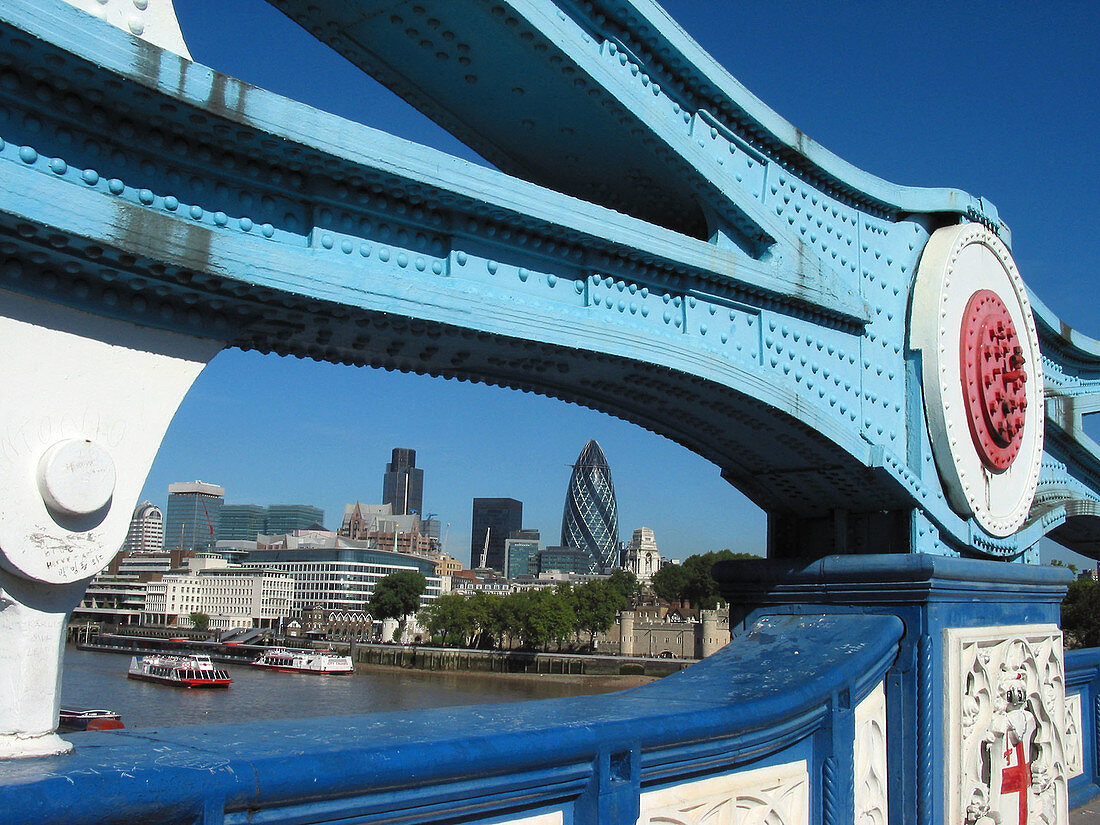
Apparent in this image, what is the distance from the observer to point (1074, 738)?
29.1 ft

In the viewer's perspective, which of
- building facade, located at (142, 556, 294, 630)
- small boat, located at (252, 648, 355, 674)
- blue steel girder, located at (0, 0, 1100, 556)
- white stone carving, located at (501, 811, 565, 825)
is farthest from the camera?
building facade, located at (142, 556, 294, 630)

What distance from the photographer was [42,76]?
273 cm

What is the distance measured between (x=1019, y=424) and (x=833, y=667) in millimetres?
3349

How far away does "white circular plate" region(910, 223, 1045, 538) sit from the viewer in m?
6.59

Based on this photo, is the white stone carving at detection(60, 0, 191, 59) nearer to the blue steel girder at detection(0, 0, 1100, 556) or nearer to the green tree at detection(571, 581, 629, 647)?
the blue steel girder at detection(0, 0, 1100, 556)

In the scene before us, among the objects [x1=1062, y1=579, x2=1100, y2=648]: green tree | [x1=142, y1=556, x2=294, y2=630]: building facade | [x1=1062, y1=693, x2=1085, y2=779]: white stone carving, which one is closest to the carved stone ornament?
[x1=1062, y1=693, x2=1085, y2=779]: white stone carving

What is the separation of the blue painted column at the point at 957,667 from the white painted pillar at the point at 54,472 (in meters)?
3.64

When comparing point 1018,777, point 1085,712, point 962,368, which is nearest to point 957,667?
point 1018,777

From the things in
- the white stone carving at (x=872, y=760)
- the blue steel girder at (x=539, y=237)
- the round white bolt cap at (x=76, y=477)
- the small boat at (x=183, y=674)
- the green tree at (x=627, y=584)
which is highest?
the blue steel girder at (x=539, y=237)

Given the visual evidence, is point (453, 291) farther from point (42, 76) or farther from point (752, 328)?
point (752, 328)

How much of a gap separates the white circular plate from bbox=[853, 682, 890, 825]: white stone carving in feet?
6.03

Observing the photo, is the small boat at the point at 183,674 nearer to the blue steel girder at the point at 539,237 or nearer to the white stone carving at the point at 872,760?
the blue steel girder at the point at 539,237

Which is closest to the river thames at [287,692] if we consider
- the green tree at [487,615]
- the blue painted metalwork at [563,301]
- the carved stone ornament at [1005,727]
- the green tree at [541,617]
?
the green tree at [541,617]

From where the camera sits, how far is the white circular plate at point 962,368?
6594 mm
